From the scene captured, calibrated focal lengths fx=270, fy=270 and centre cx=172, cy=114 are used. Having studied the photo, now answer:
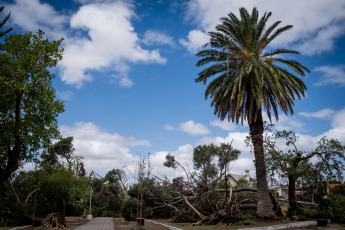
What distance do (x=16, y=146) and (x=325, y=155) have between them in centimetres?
2170

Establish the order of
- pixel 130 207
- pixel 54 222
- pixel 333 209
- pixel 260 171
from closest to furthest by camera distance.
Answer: pixel 333 209 < pixel 54 222 < pixel 260 171 < pixel 130 207

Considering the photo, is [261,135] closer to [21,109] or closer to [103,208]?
[21,109]

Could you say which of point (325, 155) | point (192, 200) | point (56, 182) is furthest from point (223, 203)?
point (56, 182)

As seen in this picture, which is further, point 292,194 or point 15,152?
point 292,194

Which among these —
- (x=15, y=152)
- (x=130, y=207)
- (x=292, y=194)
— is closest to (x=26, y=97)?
(x=15, y=152)

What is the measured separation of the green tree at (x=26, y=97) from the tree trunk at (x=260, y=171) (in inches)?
550

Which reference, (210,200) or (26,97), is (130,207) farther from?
(26,97)

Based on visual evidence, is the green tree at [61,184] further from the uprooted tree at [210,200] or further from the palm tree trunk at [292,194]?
the palm tree trunk at [292,194]

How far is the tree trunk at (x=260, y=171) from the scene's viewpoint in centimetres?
1910

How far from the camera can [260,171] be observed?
65.5 ft

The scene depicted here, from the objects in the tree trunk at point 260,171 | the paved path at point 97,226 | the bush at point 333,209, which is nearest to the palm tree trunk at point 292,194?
the bush at point 333,209

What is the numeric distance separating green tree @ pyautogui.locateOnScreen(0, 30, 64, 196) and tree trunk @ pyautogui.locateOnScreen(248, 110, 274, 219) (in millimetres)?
13957

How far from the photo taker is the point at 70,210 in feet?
118

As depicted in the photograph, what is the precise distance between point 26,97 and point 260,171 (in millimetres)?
16361
